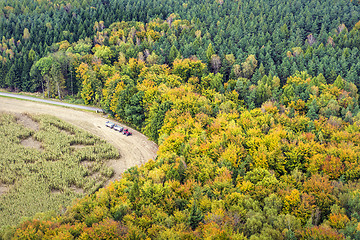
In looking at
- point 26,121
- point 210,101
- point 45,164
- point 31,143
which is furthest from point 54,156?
point 210,101

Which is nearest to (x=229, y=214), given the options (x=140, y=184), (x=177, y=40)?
(x=140, y=184)

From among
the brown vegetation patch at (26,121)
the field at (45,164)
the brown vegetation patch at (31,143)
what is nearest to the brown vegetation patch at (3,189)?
the field at (45,164)

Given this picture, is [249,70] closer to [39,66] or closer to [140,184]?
[140,184]

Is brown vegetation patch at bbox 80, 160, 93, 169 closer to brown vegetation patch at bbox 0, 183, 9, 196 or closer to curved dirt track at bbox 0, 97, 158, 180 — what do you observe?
curved dirt track at bbox 0, 97, 158, 180

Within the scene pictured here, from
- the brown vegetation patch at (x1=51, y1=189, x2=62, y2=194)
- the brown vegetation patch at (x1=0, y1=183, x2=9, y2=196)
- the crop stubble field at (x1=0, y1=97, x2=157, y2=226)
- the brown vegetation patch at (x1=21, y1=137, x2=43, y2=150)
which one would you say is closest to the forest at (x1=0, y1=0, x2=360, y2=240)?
the crop stubble field at (x1=0, y1=97, x2=157, y2=226)

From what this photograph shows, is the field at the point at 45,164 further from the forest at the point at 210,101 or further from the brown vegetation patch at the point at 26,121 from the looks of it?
the forest at the point at 210,101

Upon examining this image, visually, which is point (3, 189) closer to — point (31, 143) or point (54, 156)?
point (54, 156)
